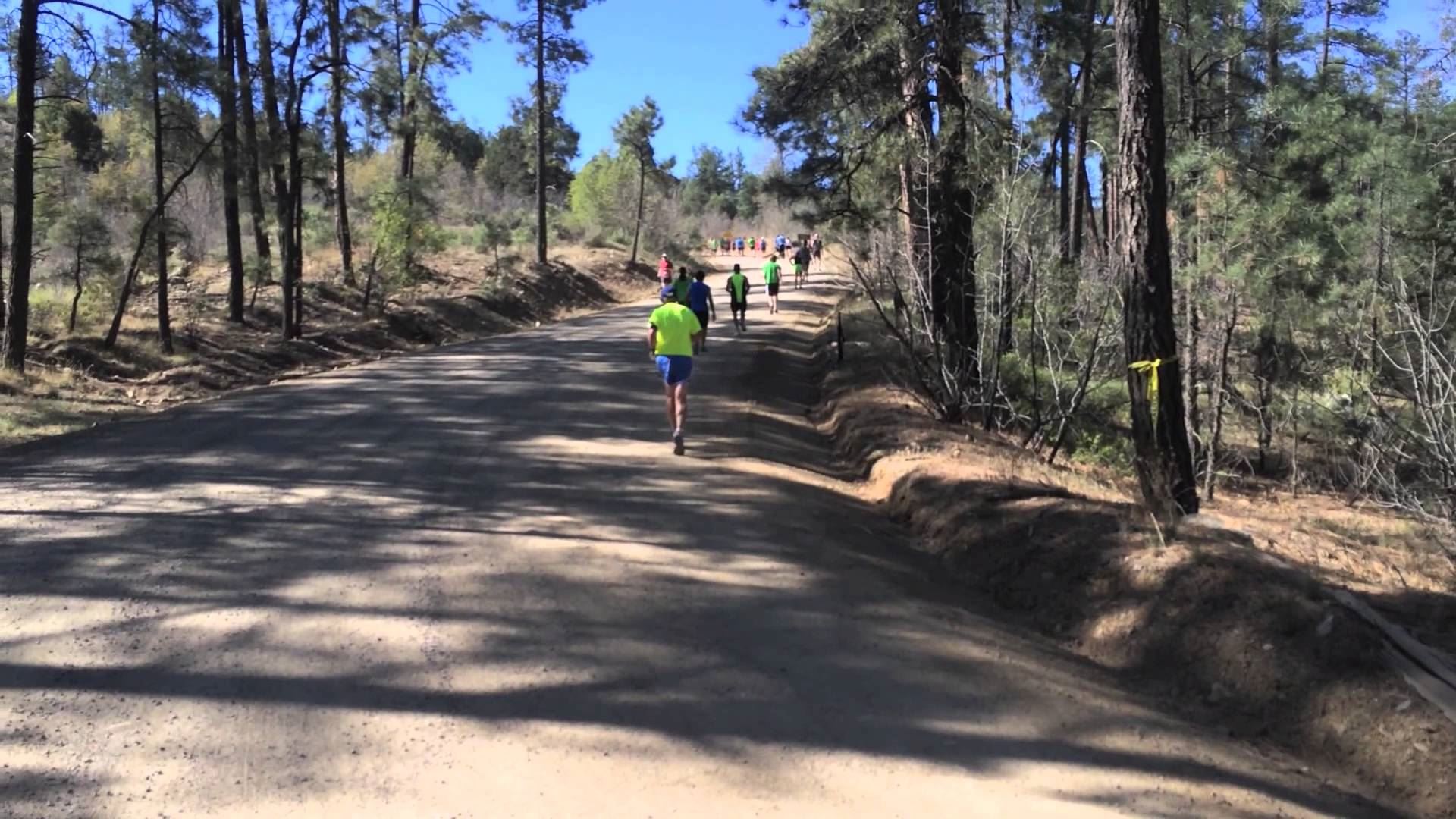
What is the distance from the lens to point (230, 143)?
69.1 feet

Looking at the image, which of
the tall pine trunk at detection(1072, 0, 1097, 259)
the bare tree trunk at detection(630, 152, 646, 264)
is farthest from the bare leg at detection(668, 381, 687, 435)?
the bare tree trunk at detection(630, 152, 646, 264)

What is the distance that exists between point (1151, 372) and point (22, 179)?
16883mm

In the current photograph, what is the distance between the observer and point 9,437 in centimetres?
1130

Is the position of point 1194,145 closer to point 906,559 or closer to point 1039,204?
point 1039,204

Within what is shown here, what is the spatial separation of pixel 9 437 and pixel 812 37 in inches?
440

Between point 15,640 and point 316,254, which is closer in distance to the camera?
point 15,640

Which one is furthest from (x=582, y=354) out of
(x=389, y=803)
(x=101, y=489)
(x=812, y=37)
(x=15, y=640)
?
(x=389, y=803)

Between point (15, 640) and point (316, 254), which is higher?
point (316, 254)

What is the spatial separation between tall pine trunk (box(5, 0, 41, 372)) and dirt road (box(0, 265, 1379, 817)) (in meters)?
8.51

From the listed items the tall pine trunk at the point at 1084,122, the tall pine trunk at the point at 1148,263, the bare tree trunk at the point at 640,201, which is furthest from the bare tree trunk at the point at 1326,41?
the bare tree trunk at the point at 640,201

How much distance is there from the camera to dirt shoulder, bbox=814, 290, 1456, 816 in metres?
4.69

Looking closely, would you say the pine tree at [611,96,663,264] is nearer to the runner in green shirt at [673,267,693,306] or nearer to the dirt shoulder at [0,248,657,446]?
the dirt shoulder at [0,248,657,446]

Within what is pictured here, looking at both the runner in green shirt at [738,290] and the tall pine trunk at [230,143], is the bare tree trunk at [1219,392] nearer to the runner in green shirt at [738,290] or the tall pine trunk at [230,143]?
the runner in green shirt at [738,290]

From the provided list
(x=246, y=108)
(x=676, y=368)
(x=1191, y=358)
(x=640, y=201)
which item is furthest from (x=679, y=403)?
(x=640, y=201)
